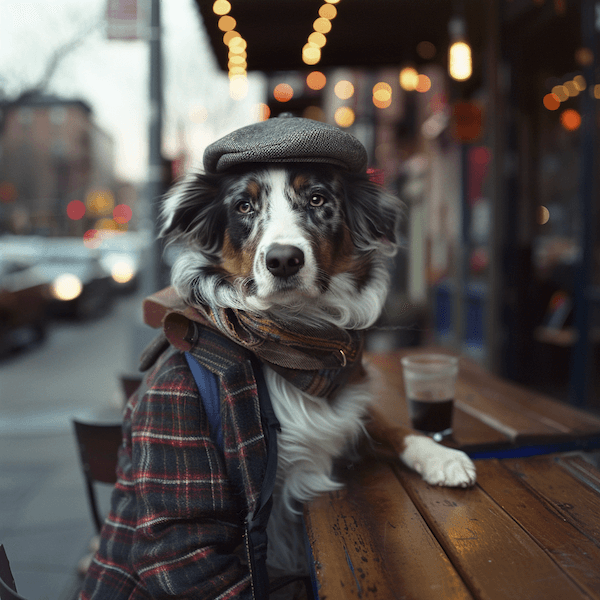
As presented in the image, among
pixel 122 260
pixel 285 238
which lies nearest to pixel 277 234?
pixel 285 238

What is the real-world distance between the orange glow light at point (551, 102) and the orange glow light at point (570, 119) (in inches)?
4.0

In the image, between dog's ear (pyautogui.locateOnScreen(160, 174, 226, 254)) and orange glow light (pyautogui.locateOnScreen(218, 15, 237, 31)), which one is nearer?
dog's ear (pyautogui.locateOnScreen(160, 174, 226, 254))

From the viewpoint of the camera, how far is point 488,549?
1128 millimetres

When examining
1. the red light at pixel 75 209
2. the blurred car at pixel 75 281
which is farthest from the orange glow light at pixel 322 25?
the red light at pixel 75 209

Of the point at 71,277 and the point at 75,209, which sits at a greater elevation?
the point at 75,209

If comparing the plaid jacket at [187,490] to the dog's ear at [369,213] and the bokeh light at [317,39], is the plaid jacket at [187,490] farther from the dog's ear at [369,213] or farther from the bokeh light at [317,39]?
the bokeh light at [317,39]

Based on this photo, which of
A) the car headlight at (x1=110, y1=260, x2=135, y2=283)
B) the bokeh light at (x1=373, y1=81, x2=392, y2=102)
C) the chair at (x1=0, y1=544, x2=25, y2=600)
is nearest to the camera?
the chair at (x1=0, y1=544, x2=25, y2=600)

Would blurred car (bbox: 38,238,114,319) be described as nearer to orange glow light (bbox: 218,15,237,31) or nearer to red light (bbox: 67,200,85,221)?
orange glow light (bbox: 218,15,237,31)

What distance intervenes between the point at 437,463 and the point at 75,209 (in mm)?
47116

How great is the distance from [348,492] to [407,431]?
34 cm

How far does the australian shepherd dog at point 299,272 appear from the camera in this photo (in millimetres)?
1479

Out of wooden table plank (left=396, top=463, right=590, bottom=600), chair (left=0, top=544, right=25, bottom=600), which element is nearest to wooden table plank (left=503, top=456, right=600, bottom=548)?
wooden table plank (left=396, top=463, right=590, bottom=600)

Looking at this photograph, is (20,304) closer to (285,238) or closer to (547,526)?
(285,238)

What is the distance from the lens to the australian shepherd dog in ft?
4.85
